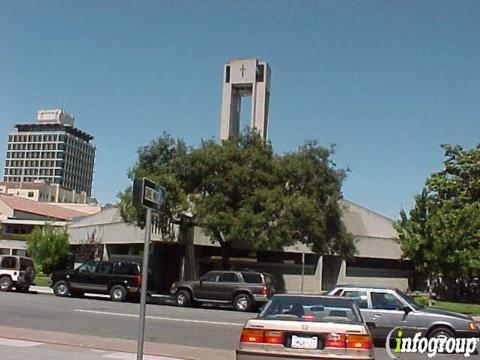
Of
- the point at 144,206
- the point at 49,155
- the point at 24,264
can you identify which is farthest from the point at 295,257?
the point at 49,155

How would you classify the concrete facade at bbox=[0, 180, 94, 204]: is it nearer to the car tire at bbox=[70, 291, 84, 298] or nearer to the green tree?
the green tree

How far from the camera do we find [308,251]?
150 feet

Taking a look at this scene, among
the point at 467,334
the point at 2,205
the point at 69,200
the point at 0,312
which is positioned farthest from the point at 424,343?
the point at 69,200

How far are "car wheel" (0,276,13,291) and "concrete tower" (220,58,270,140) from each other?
90.7 ft

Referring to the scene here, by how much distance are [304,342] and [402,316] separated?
8.47 m

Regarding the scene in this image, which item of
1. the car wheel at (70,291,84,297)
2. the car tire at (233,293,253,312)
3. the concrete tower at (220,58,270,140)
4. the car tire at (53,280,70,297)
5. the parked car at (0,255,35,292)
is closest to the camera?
the car tire at (233,293,253,312)

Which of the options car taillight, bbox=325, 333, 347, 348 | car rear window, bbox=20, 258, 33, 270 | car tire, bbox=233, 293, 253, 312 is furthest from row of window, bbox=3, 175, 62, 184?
car taillight, bbox=325, 333, 347, 348

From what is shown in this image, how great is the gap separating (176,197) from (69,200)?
142371mm

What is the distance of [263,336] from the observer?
9500 millimetres

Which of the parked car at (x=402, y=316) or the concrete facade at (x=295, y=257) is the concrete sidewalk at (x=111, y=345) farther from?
the concrete facade at (x=295, y=257)

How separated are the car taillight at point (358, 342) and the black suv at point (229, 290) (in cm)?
2033

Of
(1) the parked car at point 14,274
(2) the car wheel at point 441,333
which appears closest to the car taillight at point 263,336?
(2) the car wheel at point 441,333

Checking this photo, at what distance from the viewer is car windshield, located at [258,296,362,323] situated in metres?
9.74

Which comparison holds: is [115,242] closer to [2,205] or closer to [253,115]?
[253,115]
